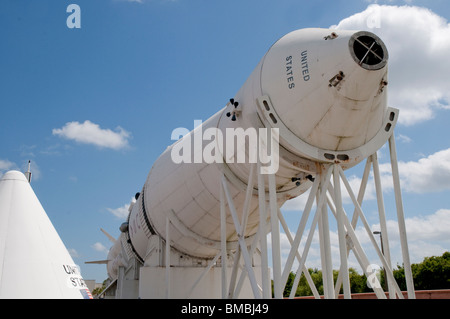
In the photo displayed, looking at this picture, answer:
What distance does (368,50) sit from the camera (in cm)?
639

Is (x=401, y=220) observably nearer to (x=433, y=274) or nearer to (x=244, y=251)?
(x=244, y=251)

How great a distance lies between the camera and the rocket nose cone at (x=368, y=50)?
6344 mm

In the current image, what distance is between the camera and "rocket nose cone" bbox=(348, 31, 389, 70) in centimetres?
634

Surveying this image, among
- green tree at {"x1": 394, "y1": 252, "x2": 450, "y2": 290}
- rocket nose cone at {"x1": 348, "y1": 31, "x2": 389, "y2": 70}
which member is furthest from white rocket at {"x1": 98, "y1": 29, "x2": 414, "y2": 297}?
green tree at {"x1": 394, "y1": 252, "x2": 450, "y2": 290}

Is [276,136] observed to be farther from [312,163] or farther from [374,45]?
[374,45]

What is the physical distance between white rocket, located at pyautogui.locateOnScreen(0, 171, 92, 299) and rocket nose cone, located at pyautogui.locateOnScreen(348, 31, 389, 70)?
5595mm

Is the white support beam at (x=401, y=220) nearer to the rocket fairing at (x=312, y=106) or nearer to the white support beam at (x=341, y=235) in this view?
the rocket fairing at (x=312, y=106)

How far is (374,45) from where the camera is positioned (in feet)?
21.2

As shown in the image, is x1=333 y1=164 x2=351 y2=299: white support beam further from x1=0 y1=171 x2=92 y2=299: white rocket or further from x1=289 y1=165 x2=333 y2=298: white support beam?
x1=0 y1=171 x2=92 y2=299: white rocket

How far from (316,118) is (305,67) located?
2.91ft

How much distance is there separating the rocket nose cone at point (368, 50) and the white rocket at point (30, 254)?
5.60 metres

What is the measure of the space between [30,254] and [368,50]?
6.05 meters

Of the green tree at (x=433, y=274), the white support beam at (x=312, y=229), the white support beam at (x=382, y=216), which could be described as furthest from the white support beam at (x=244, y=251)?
the green tree at (x=433, y=274)
